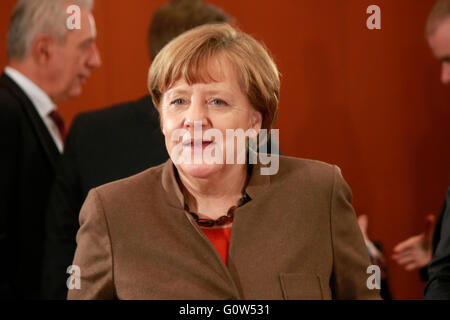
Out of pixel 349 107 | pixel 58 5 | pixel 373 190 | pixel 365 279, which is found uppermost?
pixel 58 5

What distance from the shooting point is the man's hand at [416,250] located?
5.29 ft

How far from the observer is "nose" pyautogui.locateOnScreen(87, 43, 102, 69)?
1.67 metres

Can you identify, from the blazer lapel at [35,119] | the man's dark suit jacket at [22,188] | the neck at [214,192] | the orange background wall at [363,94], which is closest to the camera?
the neck at [214,192]

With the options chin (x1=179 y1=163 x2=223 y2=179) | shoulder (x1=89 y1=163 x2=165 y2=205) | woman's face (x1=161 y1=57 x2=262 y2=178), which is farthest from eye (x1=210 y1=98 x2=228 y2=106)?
shoulder (x1=89 y1=163 x2=165 y2=205)

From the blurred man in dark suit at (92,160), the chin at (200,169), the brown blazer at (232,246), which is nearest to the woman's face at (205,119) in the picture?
the chin at (200,169)

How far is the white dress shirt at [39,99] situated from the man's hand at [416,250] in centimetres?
105

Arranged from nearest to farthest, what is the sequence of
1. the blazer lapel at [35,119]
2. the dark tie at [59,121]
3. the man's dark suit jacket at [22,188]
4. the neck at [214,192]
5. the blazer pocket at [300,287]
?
the blazer pocket at [300,287] → the neck at [214,192] → the man's dark suit jacket at [22,188] → the blazer lapel at [35,119] → the dark tie at [59,121]

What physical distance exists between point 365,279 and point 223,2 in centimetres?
97

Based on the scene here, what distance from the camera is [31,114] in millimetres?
1710

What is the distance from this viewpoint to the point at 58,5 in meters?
1.70

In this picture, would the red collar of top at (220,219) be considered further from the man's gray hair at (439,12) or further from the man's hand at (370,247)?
the man's gray hair at (439,12)

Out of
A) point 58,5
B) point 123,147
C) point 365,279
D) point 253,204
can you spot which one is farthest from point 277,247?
point 58,5

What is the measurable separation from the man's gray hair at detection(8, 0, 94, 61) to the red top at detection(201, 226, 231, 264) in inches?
31.6
